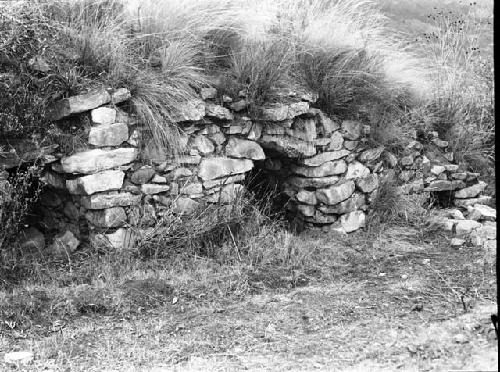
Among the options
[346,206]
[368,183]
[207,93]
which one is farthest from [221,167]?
[368,183]

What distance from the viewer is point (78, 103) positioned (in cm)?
497

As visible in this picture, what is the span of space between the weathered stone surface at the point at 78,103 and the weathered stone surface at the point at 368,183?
270cm

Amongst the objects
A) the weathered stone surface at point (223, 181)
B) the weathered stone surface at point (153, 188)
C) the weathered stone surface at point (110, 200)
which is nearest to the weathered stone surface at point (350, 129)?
Result: the weathered stone surface at point (223, 181)

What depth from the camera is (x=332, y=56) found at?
6238 millimetres

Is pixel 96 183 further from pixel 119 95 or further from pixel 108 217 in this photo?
pixel 119 95

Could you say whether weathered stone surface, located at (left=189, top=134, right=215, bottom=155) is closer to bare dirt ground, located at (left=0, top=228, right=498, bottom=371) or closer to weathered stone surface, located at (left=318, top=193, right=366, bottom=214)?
bare dirt ground, located at (left=0, top=228, right=498, bottom=371)

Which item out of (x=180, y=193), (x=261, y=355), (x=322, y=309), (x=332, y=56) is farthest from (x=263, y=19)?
(x=261, y=355)

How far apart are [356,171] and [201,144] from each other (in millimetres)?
1741

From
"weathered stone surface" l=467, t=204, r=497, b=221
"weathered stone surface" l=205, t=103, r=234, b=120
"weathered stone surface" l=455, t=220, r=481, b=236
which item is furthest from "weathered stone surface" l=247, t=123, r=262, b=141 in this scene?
"weathered stone surface" l=467, t=204, r=497, b=221

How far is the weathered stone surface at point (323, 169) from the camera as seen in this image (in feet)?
20.2

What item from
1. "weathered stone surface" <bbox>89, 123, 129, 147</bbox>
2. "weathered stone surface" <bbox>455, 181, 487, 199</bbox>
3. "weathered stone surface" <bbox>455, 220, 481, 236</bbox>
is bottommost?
"weathered stone surface" <bbox>455, 220, 481, 236</bbox>

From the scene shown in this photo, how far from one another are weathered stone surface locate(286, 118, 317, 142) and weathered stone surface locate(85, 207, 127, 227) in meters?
1.82

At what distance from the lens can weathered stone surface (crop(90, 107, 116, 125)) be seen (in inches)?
197

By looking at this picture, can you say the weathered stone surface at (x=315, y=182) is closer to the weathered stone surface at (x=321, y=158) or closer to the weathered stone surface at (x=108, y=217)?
the weathered stone surface at (x=321, y=158)
